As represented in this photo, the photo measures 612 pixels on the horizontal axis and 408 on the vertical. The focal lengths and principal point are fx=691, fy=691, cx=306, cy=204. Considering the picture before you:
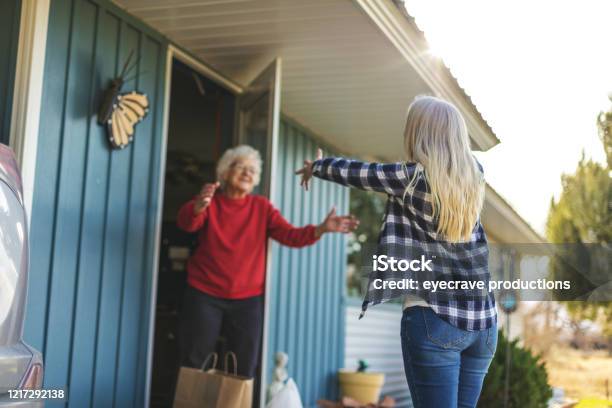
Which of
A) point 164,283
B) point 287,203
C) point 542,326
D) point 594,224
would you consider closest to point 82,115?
point 164,283

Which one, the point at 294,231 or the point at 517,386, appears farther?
the point at 517,386

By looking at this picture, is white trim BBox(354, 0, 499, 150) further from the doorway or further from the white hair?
the white hair

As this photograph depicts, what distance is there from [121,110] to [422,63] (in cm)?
181

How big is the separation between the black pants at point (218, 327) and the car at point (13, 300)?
1473mm

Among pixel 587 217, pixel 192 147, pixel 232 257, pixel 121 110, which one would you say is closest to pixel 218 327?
pixel 232 257

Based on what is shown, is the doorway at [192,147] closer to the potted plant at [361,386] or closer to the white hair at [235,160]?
the white hair at [235,160]

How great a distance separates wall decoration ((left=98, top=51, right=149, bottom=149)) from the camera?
345cm

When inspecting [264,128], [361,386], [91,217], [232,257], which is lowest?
[361,386]

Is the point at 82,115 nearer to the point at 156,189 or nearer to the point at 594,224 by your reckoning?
the point at 156,189

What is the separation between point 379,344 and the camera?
759cm

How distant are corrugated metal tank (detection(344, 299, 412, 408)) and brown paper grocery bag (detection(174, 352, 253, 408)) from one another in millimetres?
3735

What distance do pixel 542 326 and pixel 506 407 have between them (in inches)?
91.7

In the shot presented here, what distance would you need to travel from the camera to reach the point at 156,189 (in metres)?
3.86

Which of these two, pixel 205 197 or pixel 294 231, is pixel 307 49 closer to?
pixel 294 231
